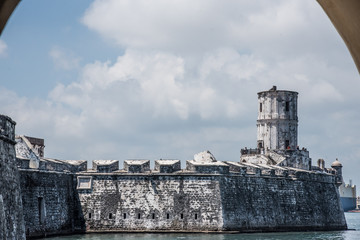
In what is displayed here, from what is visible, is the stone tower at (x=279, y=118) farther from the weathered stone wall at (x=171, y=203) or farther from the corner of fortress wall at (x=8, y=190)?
the corner of fortress wall at (x=8, y=190)

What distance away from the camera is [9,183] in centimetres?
1427

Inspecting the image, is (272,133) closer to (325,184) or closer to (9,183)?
(325,184)

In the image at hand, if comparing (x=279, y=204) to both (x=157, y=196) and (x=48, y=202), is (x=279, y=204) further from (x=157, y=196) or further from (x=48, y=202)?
(x=48, y=202)

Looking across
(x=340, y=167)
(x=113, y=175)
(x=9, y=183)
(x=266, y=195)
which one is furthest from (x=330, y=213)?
(x=9, y=183)

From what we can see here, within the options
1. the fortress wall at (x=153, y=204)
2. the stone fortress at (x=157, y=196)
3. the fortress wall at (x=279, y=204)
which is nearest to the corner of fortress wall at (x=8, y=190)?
the stone fortress at (x=157, y=196)

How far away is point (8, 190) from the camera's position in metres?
14.1

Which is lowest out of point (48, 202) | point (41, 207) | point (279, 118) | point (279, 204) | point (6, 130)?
point (279, 204)

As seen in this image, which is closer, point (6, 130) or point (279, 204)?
point (6, 130)

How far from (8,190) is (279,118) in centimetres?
2603

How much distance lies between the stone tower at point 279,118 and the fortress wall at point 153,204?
1157 cm

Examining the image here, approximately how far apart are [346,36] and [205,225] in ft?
81.9

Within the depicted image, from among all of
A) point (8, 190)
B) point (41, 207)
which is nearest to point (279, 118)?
point (41, 207)

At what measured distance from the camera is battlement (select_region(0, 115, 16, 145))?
46.9ft

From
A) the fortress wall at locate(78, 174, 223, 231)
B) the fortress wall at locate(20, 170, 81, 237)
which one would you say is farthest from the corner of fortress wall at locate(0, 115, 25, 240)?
the fortress wall at locate(78, 174, 223, 231)
